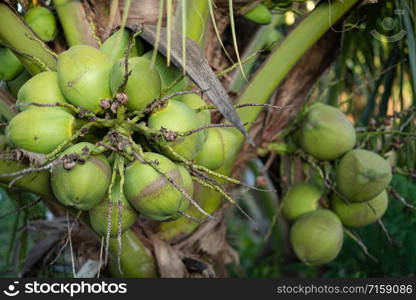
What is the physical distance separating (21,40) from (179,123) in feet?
1.42

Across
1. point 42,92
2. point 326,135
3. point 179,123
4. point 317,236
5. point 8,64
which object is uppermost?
point 8,64

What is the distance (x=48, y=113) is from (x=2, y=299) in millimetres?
552

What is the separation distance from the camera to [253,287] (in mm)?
1453

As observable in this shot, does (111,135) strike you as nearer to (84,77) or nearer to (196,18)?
(84,77)

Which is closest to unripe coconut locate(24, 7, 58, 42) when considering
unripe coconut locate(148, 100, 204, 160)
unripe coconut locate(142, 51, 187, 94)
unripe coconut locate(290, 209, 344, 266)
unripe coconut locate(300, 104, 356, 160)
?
unripe coconut locate(142, 51, 187, 94)

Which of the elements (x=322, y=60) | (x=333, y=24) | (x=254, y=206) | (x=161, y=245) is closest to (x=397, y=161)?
(x=322, y=60)

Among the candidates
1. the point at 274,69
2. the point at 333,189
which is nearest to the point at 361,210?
the point at 333,189

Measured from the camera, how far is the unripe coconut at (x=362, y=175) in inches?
61.1

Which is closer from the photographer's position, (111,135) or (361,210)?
(111,135)

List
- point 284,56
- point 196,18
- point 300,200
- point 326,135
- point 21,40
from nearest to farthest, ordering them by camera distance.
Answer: point 21,40, point 196,18, point 284,56, point 326,135, point 300,200

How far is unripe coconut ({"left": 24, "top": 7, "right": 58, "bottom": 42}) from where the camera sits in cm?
131

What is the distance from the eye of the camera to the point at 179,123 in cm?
103

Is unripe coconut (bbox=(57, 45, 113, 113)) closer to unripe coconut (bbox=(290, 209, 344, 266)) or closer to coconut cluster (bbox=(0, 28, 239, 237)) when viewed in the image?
coconut cluster (bbox=(0, 28, 239, 237))

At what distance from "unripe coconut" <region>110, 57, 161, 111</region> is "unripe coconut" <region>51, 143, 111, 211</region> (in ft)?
0.36
